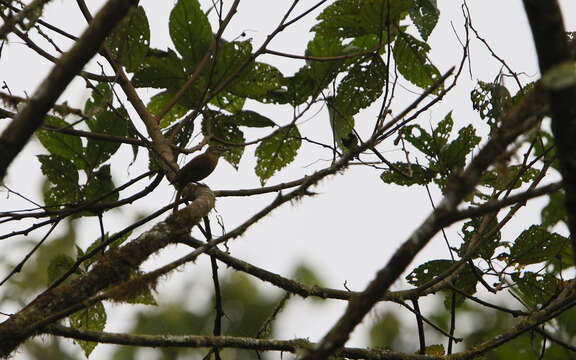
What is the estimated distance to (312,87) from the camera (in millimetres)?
2385

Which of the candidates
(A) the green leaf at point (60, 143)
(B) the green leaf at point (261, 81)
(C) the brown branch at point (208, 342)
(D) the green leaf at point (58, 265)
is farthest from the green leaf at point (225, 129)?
(C) the brown branch at point (208, 342)

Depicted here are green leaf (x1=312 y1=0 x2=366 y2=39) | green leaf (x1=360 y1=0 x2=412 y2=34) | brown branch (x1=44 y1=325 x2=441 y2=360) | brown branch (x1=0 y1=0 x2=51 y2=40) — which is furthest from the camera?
green leaf (x1=312 y1=0 x2=366 y2=39)

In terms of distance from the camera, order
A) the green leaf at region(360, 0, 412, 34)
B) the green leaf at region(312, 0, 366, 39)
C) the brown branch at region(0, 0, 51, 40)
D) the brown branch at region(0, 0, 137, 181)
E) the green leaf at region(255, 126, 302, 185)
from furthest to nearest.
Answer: the green leaf at region(255, 126, 302, 185), the green leaf at region(312, 0, 366, 39), the green leaf at region(360, 0, 412, 34), the brown branch at region(0, 0, 51, 40), the brown branch at region(0, 0, 137, 181)

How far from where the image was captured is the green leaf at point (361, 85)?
2.42 m

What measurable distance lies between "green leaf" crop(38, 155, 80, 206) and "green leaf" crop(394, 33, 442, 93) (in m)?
1.21

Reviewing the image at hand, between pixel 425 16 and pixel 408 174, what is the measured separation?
22.9 inches

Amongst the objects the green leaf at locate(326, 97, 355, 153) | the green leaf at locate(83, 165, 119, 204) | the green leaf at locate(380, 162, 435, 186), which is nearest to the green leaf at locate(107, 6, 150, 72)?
the green leaf at locate(83, 165, 119, 204)

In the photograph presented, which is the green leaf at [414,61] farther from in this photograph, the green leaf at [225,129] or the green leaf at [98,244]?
the green leaf at [98,244]

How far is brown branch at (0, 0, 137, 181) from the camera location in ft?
4.40

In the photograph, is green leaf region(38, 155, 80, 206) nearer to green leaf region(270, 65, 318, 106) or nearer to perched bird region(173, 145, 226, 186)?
perched bird region(173, 145, 226, 186)

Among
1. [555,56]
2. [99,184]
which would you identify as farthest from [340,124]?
[555,56]

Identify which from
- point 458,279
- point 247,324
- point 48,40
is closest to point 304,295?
point 458,279

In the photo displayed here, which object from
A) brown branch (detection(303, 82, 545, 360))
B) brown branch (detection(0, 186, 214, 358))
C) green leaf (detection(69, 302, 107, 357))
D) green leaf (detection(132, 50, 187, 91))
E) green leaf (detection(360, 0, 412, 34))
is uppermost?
green leaf (detection(132, 50, 187, 91))

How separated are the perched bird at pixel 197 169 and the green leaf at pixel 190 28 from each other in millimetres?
363
